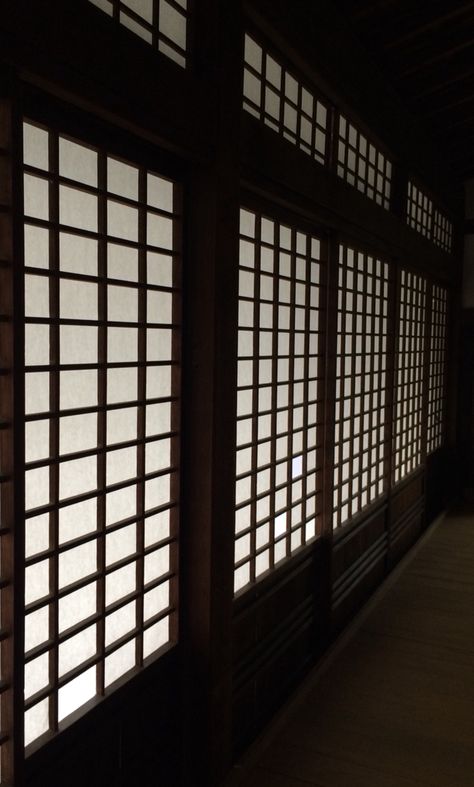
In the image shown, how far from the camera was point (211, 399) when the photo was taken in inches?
107

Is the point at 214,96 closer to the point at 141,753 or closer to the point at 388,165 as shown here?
the point at 141,753

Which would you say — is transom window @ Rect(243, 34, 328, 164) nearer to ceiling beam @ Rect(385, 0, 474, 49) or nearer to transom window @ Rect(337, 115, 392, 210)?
transom window @ Rect(337, 115, 392, 210)

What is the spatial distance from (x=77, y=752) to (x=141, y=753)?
0.44m

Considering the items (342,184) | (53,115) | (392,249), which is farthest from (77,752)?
(392,249)

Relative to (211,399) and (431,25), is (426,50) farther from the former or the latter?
(211,399)

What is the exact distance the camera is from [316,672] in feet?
13.0

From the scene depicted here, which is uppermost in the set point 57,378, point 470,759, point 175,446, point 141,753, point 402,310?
point 402,310

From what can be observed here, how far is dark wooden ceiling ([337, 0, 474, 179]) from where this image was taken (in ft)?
13.8

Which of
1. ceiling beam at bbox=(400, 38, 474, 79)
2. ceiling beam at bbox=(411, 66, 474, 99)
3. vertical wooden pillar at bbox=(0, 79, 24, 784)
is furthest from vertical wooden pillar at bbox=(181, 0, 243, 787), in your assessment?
ceiling beam at bbox=(411, 66, 474, 99)

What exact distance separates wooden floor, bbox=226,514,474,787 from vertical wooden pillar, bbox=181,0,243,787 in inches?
17.5

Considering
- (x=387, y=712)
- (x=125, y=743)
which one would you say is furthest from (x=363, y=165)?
(x=125, y=743)

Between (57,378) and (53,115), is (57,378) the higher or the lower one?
the lower one

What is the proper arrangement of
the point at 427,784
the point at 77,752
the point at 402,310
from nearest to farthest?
the point at 77,752, the point at 427,784, the point at 402,310

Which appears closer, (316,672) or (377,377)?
(316,672)
